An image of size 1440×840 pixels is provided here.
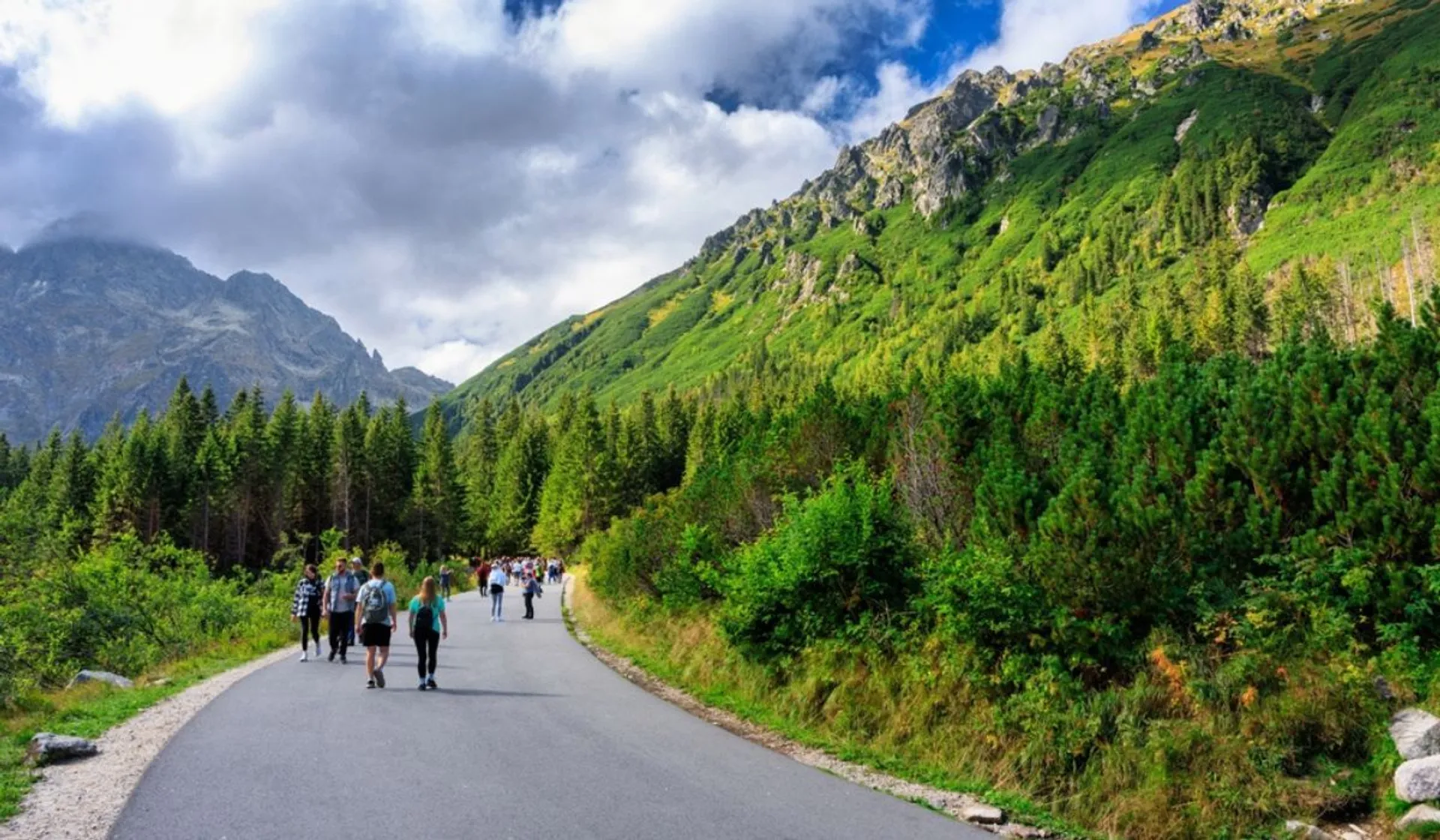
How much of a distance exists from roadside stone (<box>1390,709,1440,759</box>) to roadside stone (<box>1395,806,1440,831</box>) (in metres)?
0.60

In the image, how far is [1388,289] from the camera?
340 feet

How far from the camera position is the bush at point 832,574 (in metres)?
12.0

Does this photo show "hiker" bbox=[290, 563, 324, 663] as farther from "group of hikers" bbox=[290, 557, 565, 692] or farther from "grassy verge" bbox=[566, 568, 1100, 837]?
"grassy verge" bbox=[566, 568, 1100, 837]

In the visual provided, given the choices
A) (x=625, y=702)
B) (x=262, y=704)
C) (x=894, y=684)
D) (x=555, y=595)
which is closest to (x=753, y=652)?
(x=625, y=702)

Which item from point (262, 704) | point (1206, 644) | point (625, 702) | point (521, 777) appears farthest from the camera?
point (625, 702)

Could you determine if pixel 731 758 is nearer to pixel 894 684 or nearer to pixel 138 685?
pixel 894 684

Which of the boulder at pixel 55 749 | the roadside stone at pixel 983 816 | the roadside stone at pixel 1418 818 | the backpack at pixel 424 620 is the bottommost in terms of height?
the roadside stone at pixel 983 816

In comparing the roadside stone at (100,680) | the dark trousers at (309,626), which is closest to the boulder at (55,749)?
the roadside stone at (100,680)

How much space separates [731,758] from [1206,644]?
530 centimetres

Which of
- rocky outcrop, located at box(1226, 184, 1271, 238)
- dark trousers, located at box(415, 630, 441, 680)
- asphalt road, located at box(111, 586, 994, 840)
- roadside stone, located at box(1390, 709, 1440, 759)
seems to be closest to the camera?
asphalt road, located at box(111, 586, 994, 840)

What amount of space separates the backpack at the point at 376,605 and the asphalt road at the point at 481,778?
120cm

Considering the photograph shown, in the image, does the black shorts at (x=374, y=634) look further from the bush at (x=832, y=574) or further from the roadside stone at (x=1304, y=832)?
the roadside stone at (x=1304, y=832)

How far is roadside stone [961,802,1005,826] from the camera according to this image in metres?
7.40

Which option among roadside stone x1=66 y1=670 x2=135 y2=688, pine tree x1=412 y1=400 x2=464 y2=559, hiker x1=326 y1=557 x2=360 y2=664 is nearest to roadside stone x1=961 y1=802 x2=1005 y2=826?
hiker x1=326 y1=557 x2=360 y2=664
